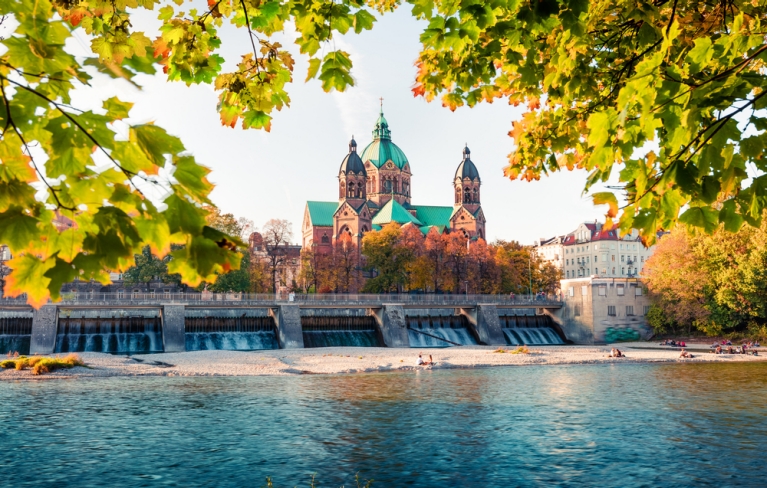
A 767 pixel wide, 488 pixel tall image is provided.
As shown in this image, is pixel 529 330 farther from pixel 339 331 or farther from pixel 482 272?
pixel 339 331

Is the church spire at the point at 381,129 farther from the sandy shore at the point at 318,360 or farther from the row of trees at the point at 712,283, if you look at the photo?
the sandy shore at the point at 318,360

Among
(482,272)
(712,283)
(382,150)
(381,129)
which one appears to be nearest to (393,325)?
(482,272)

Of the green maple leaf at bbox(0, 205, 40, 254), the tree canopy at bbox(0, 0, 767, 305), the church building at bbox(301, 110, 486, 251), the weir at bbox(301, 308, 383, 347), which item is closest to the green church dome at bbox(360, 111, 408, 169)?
the church building at bbox(301, 110, 486, 251)

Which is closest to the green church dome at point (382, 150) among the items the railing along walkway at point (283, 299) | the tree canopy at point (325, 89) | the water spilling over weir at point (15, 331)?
the railing along walkway at point (283, 299)

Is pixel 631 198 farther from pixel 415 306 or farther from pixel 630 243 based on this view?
pixel 630 243

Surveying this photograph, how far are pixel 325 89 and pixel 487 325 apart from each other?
57.1m

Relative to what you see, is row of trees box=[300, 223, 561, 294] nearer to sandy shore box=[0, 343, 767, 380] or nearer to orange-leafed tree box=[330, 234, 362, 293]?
orange-leafed tree box=[330, 234, 362, 293]

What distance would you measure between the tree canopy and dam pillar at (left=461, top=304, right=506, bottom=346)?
172 feet

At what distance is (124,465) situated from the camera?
1636cm

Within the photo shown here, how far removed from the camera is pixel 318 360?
43344 millimetres

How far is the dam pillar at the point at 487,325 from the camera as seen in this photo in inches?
2378

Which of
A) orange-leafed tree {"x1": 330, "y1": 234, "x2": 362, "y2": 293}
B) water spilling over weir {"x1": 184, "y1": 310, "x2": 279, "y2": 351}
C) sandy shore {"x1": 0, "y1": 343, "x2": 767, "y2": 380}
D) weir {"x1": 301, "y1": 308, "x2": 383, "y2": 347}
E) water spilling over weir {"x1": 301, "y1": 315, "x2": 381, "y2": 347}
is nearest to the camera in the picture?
sandy shore {"x1": 0, "y1": 343, "x2": 767, "y2": 380}

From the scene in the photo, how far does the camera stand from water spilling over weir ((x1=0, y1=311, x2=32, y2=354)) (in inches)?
1761

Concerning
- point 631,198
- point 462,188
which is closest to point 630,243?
point 462,188
